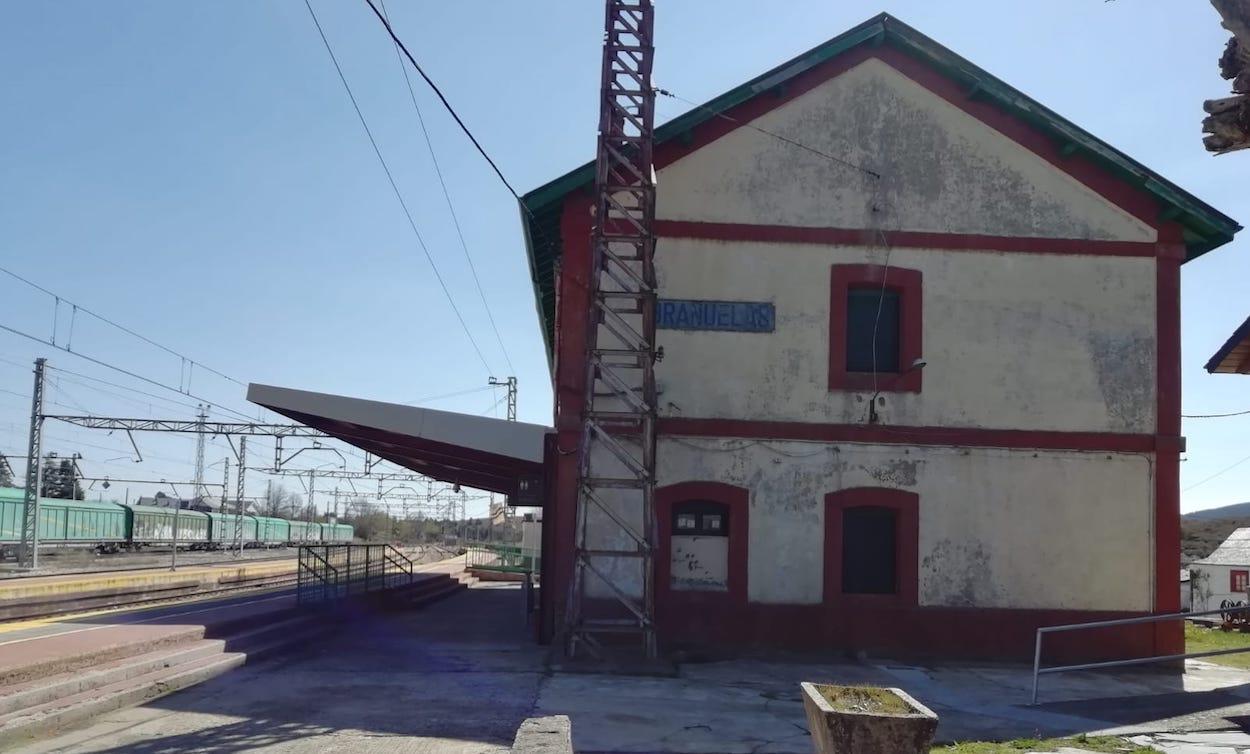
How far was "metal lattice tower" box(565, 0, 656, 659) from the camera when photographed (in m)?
13.4

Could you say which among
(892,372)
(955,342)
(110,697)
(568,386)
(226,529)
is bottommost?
(226,529)

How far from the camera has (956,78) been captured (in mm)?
15531

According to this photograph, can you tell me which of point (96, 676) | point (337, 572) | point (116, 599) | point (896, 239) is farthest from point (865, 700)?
point (116, 599)

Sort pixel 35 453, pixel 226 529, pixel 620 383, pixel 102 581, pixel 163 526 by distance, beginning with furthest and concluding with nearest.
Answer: pixel 226 529 → pixel 163 526 → pixel 35 453 → pixel 102 581 → pixel 620 383

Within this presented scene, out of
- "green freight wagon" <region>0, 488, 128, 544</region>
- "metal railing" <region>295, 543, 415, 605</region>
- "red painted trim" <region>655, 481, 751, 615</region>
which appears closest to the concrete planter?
"red painted trim" <region>655, 481, 751, 615</region>

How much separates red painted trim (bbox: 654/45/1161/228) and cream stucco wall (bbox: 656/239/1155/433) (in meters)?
0.98

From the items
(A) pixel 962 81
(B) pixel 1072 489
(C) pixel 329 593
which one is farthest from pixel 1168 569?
(C) pixel 329 593

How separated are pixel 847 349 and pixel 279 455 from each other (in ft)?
133

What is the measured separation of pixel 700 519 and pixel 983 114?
24.6 feet

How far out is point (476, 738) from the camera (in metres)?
8.98

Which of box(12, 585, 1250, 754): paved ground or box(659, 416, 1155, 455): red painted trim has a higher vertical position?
box(659, 416, 1155, 455): red painted trim

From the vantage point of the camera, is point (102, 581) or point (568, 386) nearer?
point (568, 386)

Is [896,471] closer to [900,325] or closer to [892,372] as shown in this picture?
[892,372]

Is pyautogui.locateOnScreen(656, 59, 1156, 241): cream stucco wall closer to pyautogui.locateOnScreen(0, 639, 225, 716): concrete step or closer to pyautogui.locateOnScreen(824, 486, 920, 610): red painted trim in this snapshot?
pyautogui.locateOnScreen(824, 486, 920, 610): red painted trim
